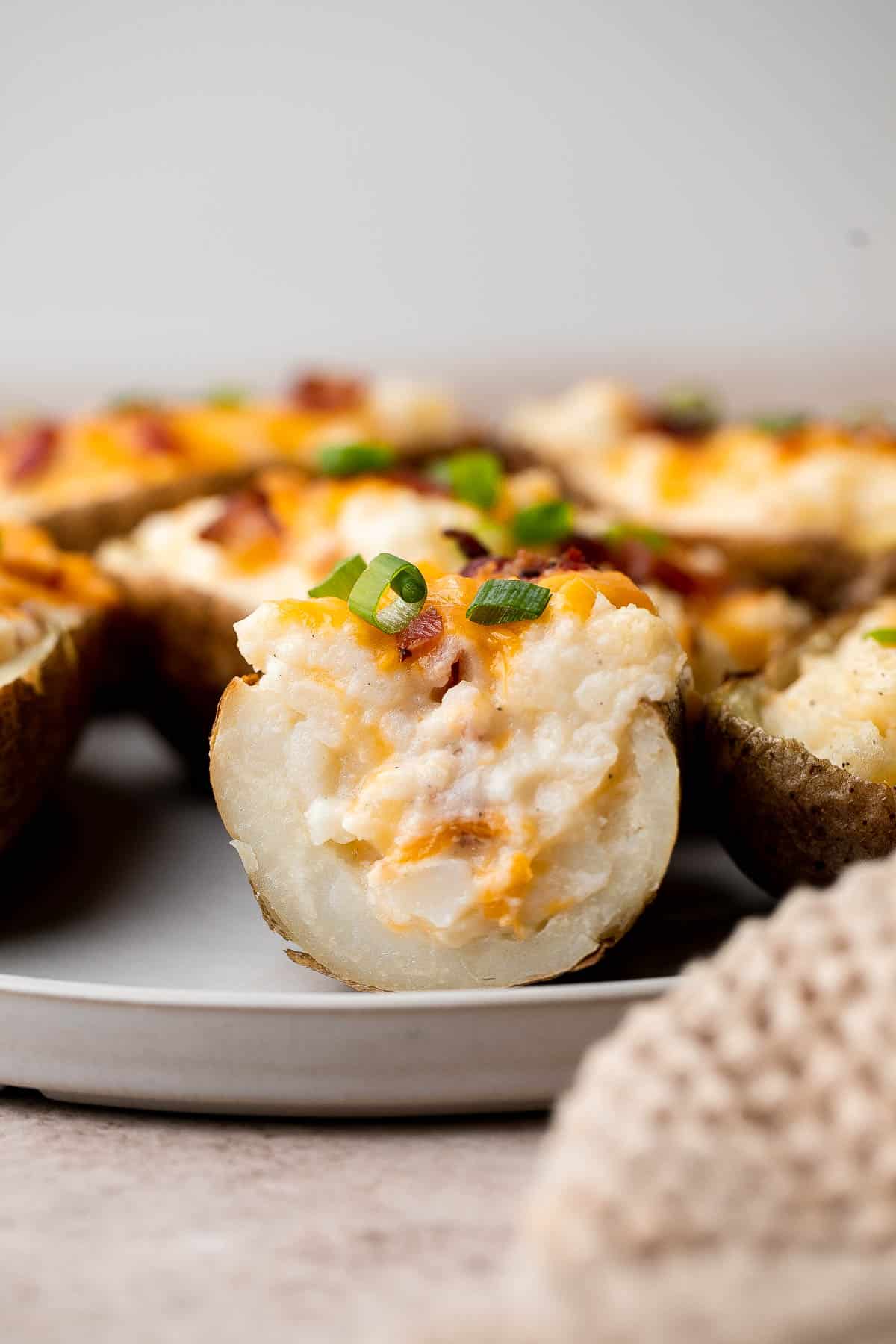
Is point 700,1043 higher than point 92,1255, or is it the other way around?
point 700,1043

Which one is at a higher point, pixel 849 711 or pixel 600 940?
pixel 849 711

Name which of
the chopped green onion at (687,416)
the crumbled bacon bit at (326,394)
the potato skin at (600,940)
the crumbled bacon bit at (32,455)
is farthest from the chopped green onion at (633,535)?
the crumbled bacon bit at (32,455)

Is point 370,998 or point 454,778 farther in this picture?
point 454,778

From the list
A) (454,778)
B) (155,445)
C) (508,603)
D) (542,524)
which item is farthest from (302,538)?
(454,778)

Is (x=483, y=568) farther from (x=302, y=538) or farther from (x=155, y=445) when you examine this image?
(x=155, y=445)

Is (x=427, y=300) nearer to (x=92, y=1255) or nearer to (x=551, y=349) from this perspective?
(x=551, y=349)

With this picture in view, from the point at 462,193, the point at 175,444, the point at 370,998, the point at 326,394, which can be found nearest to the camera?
the point at 370,998

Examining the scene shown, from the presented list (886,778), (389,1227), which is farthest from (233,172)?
(389,1227)

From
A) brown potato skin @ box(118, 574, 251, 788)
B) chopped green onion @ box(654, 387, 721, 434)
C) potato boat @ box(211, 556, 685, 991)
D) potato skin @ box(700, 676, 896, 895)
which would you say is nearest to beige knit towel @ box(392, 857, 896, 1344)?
potato boat @ box(211, 556, 685, 991)
